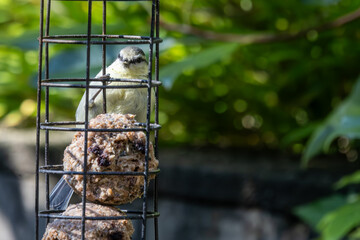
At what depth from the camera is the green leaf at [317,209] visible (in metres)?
3.33

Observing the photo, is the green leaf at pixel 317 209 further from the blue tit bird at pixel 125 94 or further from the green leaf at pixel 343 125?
the blue tit bird at pixel 125 94

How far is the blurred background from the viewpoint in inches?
141

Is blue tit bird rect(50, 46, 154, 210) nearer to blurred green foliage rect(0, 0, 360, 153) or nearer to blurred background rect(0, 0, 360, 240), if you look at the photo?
blurred background rect(0, 0, 360, 240)

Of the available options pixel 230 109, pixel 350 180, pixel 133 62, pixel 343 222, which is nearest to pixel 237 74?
pixel 230 109

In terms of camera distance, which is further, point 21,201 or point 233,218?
point 21,201

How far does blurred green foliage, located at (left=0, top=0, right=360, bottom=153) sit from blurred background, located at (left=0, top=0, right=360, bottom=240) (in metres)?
0.01

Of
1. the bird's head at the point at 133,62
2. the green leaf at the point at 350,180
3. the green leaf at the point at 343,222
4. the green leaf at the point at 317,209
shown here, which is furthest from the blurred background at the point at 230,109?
the bird's head at the point at 133,62

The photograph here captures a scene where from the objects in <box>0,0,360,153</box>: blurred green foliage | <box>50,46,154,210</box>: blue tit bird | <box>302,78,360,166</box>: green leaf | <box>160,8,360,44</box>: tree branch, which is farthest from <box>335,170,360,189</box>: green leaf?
<box>50,46,154,210</box>: blue tit bird

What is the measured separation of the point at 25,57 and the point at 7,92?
0.30m

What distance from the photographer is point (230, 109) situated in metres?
4.70

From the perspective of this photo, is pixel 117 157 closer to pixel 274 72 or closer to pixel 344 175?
pixel 344 175

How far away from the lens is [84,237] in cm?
169

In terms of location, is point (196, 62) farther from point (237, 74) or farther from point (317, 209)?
point (237, 74)

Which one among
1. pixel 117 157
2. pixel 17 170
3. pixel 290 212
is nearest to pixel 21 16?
pixel 17 170
